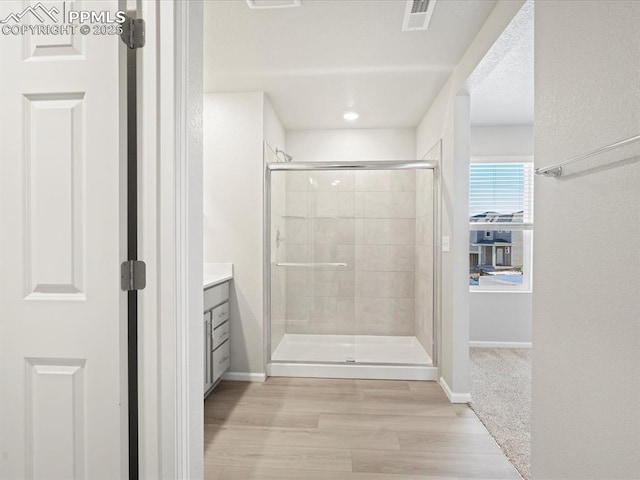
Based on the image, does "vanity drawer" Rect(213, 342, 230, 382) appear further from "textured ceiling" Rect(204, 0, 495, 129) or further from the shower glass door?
"textured ceiling" Rect(204, 0, 495, 129)

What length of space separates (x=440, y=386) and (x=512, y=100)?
2.65 metres

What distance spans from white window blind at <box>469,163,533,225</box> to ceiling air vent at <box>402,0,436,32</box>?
94.6 inches

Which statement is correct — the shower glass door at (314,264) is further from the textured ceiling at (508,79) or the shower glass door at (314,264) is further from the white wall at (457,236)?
the textured ceiling at (508,79)

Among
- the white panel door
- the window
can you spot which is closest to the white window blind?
the window

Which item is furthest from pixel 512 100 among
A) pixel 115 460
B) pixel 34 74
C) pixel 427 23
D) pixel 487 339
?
pixel 115 460

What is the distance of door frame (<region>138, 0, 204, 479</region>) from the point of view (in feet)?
3.81

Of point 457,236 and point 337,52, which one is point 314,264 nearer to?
point 457,236

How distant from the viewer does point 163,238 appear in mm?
1168

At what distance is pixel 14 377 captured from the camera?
1.18 metres

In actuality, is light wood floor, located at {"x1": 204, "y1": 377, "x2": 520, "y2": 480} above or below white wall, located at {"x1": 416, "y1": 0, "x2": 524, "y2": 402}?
below

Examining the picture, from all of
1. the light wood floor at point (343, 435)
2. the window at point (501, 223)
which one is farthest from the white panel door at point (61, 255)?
the window at point (501, 223)

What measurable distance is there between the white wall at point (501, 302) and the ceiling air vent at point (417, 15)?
2390 millimetres

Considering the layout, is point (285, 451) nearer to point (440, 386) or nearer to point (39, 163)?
point (440, 386)

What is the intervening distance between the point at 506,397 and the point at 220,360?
2.23 metres
